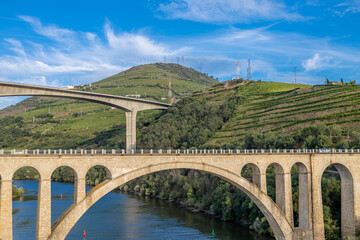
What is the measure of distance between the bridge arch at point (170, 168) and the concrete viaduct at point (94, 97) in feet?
82.4

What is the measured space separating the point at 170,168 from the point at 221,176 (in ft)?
21.7

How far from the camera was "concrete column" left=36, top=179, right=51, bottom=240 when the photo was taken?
1267 inches

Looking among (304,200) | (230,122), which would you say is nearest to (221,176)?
(304,200)

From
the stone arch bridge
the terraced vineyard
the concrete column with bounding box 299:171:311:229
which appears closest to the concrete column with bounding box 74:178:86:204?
the stone arch bridge

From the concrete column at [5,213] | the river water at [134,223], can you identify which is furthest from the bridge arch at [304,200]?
the concrete column at [5,213]

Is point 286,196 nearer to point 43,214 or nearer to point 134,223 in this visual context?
point 134,223

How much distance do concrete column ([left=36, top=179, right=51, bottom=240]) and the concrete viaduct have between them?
92.8 ft

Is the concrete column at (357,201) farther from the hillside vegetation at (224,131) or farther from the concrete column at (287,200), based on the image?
the concrete column at (287,200)

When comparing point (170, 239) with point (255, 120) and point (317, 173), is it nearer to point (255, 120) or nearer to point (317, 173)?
point (317, 173)

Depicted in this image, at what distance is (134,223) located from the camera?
59.3 meters

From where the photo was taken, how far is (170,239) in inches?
2000

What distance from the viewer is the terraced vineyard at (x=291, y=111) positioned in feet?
266

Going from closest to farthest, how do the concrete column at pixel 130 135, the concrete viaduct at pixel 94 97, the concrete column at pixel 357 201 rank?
the concrete column at pixel 357 201 < the concrete viaduct at pixel 94 97 < the concrete column at pixel 130 135

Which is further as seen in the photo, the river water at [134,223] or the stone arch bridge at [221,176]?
the river water at [134,223]
